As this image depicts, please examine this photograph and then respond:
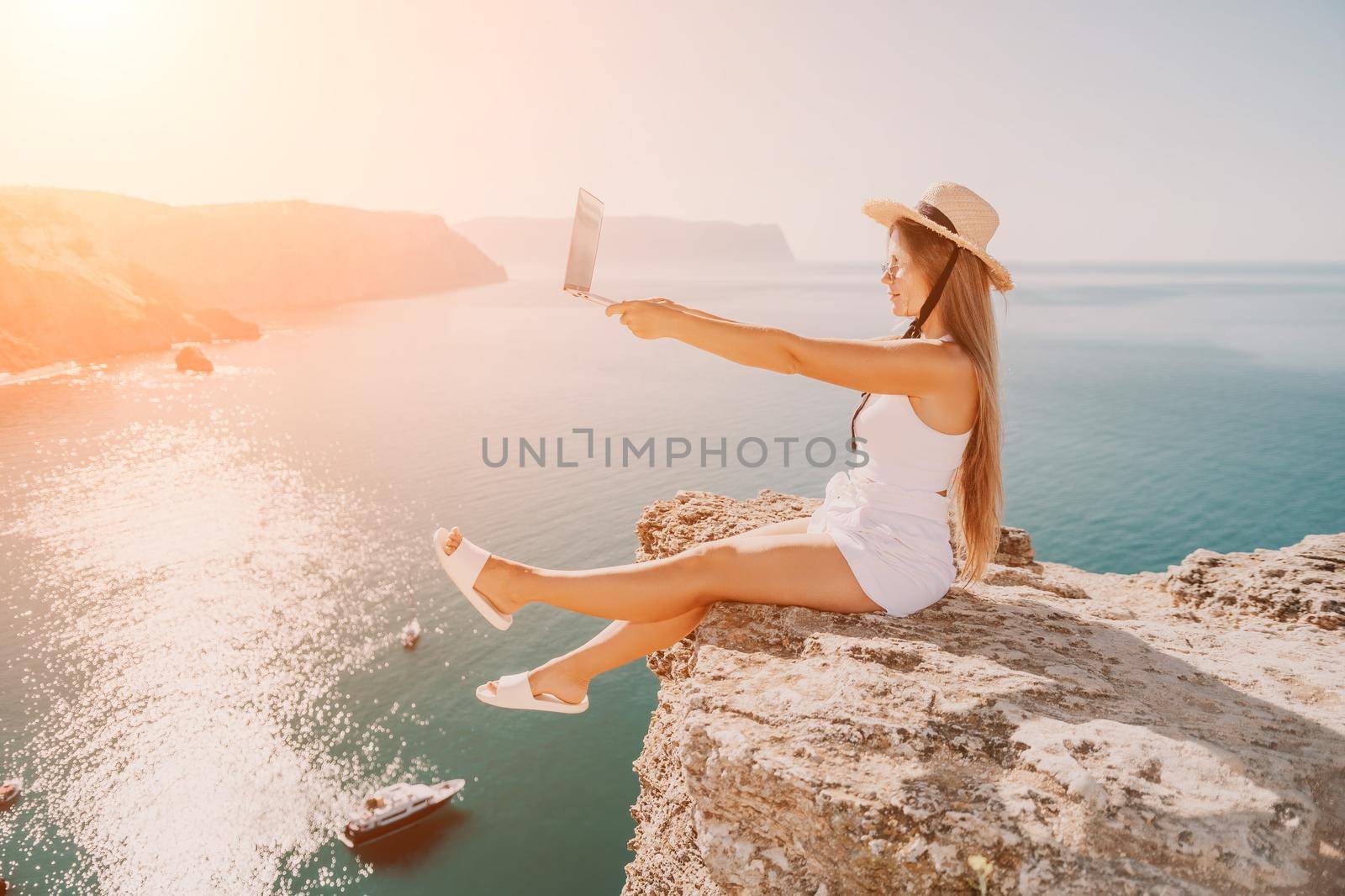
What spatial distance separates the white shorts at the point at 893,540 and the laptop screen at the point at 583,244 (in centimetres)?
166

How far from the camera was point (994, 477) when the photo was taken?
12.5 feet

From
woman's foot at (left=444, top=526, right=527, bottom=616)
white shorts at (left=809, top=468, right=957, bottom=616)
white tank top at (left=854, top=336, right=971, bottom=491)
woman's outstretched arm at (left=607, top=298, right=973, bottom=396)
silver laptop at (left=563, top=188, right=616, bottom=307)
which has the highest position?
silver laptop at (left=563, top=188, right=616, bottom=307)

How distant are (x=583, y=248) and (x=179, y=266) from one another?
12872 cm

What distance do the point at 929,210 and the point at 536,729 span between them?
24.1 meters

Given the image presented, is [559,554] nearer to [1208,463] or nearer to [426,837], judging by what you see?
[426,837]

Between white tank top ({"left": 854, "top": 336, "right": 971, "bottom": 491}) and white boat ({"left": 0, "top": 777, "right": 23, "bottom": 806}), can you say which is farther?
white boat ({"left": 0, "top": 777, "right": 23, "bottom": 806})

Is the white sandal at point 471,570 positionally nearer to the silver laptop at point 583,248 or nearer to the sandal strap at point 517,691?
the sandal strap at point 517,691

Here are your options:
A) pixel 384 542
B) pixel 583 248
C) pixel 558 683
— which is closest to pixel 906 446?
pixel 583 248

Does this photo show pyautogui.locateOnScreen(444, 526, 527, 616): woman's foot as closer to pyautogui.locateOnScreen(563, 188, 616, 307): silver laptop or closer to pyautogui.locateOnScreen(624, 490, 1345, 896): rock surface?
pyautogui.locateOnScreen(624, 490, 1345, 896): rock surface

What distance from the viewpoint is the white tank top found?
348 cm

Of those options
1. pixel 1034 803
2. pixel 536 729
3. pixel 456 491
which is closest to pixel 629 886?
pixel 1034 803

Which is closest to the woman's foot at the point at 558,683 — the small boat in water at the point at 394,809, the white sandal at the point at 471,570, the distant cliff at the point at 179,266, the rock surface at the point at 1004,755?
the white sandal at the point at 471,570

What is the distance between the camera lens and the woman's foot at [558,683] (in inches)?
151

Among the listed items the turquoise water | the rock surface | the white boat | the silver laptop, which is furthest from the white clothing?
the white boat
